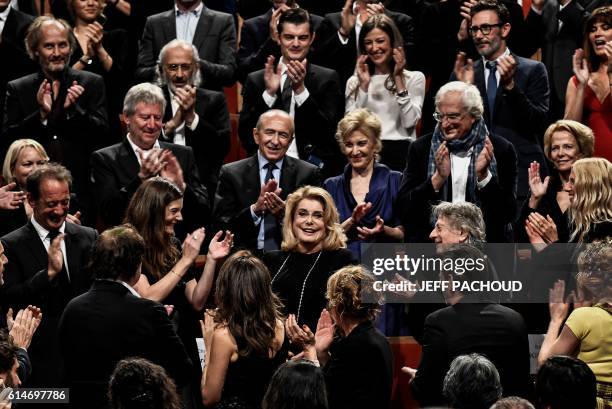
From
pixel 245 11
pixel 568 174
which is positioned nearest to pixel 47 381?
pixel 568 174

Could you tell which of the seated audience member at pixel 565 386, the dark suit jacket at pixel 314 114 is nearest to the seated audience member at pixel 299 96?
the dark suit jacket at pixel 314 114

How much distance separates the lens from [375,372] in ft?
18.3

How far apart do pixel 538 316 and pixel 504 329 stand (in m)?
1.46

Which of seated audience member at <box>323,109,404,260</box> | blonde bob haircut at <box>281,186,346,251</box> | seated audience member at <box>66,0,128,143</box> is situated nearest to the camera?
blonde bob haircut at <box>281,186,346,251</box>

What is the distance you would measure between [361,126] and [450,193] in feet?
2.35

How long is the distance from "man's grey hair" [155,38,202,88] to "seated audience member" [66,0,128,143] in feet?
2.30

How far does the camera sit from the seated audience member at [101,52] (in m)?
9.29

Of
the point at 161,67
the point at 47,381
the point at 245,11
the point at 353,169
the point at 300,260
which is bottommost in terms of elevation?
the point at 47,381

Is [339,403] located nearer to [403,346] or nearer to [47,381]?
[403,346]

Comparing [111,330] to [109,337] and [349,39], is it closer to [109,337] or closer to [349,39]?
[109,337]

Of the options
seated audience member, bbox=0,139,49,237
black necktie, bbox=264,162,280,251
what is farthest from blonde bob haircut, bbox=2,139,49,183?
black necktie, bbox=264,162,280,251

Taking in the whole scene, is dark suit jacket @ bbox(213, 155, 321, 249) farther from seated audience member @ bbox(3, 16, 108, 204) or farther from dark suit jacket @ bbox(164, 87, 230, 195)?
seated audience member @ bbox(3, 16, 108, 204)

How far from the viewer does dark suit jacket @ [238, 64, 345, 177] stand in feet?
28.0

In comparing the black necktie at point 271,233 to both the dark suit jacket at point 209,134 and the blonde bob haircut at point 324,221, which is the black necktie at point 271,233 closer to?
the blonde bob haircut at point 324,221
